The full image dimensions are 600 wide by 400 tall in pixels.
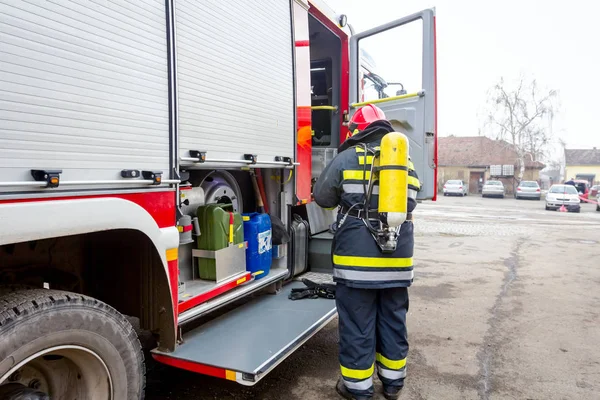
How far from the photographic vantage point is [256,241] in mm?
3666

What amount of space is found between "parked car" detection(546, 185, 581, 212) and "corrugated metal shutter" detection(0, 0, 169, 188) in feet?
80.0

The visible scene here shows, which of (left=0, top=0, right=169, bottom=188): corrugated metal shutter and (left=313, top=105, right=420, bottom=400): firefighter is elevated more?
(left=0, top=0, right=169, bottom=188): corrugated metal shutter

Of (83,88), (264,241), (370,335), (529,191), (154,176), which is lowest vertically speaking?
(529,191)

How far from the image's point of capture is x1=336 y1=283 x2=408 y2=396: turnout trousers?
2986 mm

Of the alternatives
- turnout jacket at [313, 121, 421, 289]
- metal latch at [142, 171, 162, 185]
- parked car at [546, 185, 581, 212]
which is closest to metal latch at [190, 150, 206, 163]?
metal latch at [142, 171, 162, 185]

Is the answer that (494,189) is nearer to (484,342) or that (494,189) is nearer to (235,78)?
(484,342)

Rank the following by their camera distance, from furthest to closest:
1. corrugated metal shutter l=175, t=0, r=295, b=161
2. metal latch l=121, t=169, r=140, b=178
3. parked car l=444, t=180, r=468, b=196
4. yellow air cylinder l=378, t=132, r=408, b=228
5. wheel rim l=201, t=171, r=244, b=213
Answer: parked car l=444, t=180, r=468, b=196, wheel rim l=201, t=171, r=244, b=213, yellow air cylinder l=378, t=132, r=408, b=228, corrugated metal shutter l=175, t=0, r=295, b=161, metal latch l=121, t=169, r=140, b=178

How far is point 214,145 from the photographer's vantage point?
282 cm

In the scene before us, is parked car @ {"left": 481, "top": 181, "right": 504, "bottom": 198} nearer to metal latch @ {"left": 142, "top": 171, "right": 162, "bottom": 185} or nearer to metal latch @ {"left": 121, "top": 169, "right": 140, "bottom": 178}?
metal latch @ {"left": 142, "top": 171, "right": 162, "bottom": 185}

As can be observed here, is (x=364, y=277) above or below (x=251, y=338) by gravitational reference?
above

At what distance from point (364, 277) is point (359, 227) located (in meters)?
0.32

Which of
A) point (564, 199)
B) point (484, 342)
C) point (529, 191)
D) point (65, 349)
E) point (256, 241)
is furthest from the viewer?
point (529, 191)

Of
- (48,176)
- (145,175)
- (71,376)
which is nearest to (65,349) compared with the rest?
(71,376)

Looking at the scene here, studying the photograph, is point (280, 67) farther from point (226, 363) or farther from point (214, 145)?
point (226, 363)
